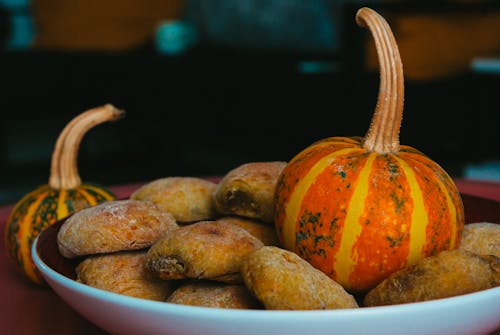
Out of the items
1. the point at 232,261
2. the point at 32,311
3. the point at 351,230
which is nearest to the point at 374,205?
the point at 351,230

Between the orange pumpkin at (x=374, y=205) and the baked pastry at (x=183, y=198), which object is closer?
the orange pumpkin at (x=374, y=205)

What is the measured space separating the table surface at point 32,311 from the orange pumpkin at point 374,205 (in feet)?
0.37

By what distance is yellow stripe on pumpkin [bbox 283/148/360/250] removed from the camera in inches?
21.9

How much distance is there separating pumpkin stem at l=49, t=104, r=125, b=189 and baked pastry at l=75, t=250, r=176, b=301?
0.25 metres

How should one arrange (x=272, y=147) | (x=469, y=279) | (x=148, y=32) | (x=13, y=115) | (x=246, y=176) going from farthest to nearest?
(x=148, y=32), (x=13, y=115), (x=272, y=147), (x=246, y=176), (x=469, y=279)

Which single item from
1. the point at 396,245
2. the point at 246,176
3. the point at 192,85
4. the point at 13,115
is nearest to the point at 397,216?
the point at 396,245

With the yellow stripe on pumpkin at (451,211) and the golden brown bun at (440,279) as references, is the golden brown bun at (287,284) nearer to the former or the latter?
the golden brown bun at (440,279)

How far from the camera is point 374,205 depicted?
535mm

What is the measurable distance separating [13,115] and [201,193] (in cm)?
281

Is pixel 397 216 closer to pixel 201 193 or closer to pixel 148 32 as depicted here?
pixel 201 193

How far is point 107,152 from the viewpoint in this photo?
3.79m

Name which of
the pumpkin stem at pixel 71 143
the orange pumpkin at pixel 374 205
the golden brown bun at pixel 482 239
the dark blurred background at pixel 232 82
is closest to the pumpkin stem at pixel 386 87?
the orange pumpkin at pixel 374 205

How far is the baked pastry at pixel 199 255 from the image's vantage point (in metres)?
0.49

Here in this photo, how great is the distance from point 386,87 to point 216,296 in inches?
9.0
